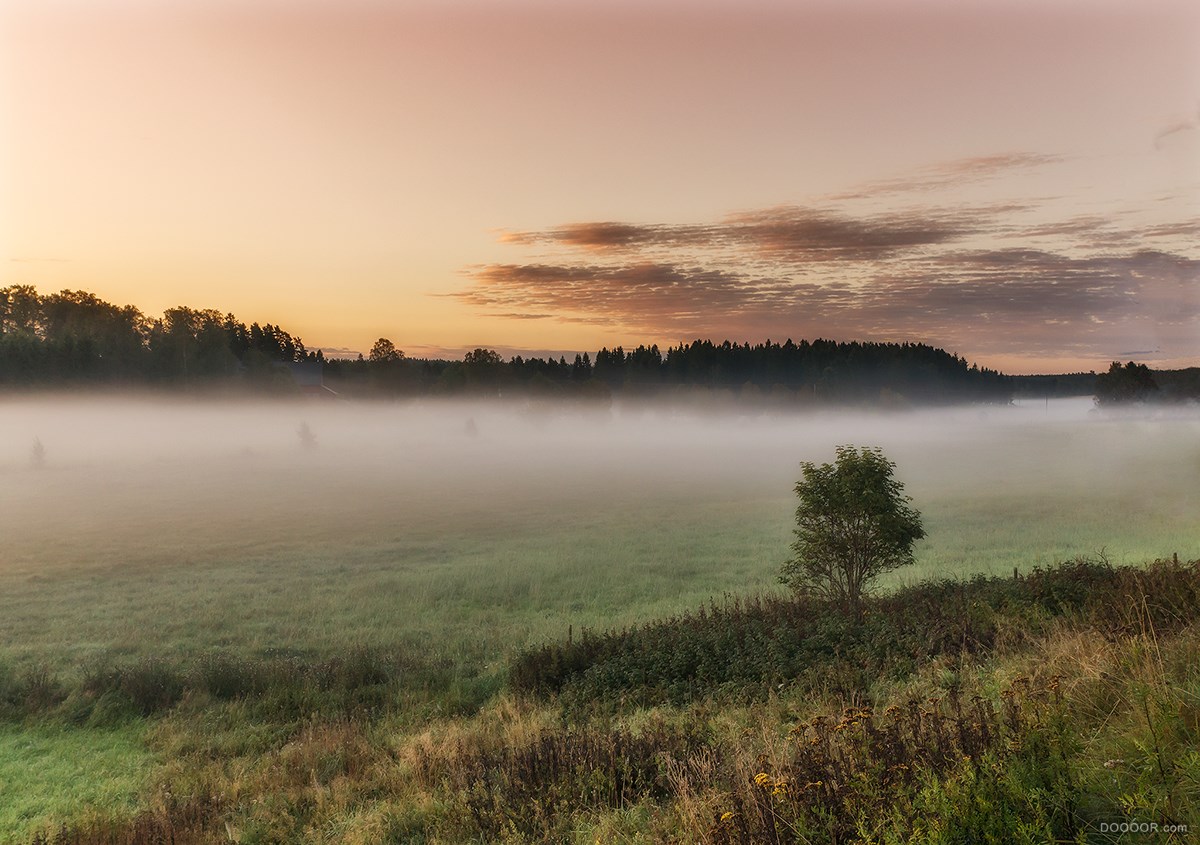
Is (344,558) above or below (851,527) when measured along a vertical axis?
below

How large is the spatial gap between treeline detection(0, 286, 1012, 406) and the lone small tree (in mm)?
101566

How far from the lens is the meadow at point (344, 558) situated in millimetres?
13906

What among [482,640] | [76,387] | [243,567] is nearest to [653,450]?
[76,387]

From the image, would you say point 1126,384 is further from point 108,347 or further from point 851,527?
point 108,347

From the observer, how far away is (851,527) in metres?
20.0

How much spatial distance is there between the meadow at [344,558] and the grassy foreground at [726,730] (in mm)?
201

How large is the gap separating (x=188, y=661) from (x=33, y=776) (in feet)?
25.3

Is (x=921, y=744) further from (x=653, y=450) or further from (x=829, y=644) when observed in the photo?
(x=653, y=450)

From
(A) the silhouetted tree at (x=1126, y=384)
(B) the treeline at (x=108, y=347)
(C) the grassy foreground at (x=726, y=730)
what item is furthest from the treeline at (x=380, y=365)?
(C) the grassy foreground at (x=726, y=730)

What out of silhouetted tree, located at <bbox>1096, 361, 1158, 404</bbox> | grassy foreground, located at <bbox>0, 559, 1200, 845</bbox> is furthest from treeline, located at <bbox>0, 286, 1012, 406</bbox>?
grassy foreground, located at <bbox>0, 559, 1200, 845</bbox>

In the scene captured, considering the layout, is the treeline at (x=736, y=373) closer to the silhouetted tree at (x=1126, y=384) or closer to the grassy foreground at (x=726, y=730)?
the silhouetted tree at (x=1126, y=384)

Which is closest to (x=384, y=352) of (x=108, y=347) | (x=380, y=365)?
(x=380, y=365)

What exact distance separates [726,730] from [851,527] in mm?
11429

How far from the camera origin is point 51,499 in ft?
201
